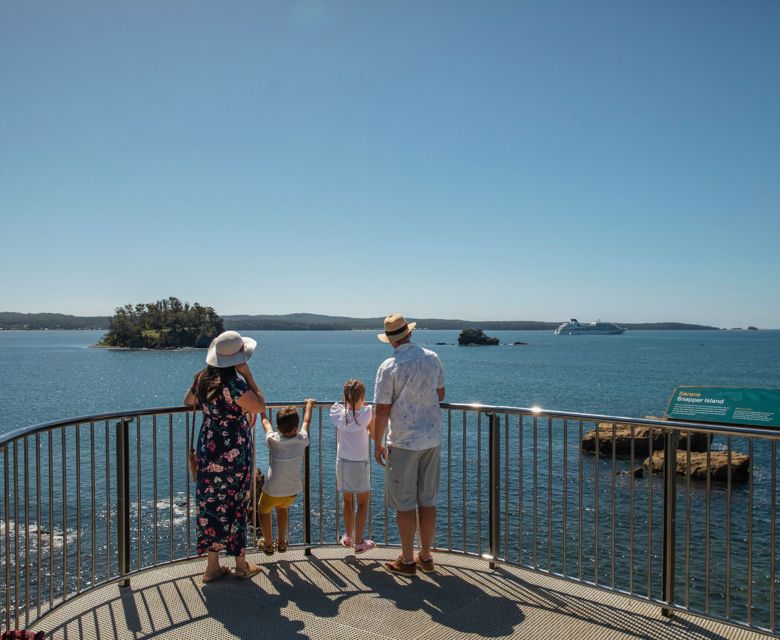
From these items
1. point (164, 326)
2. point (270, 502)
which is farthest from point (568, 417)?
point (164, 326)

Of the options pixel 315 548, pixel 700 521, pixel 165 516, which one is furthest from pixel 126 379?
pixel 315 548

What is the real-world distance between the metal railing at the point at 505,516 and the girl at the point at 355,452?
196mm

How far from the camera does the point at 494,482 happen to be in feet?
17.3

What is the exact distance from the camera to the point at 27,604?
12.5 ft

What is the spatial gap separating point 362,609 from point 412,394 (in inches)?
57.5

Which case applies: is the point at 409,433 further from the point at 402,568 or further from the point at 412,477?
the point at 402,568

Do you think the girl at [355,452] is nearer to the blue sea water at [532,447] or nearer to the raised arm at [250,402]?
the blue sea water at [532,447]

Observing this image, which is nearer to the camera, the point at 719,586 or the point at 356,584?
the point at 356,584

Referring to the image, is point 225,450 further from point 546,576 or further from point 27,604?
point 546,576

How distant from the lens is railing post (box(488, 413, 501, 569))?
5.16m

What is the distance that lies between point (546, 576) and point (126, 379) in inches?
3180

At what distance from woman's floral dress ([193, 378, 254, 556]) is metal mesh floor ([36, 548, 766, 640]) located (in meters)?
0.36

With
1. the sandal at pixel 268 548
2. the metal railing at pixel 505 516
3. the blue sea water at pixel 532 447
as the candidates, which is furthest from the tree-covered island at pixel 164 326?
the sandal at pixel 268 548

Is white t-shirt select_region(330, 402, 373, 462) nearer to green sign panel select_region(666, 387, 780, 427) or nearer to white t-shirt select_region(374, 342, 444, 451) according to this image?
white t-shirt select_region(374, 342, 444, 451)
